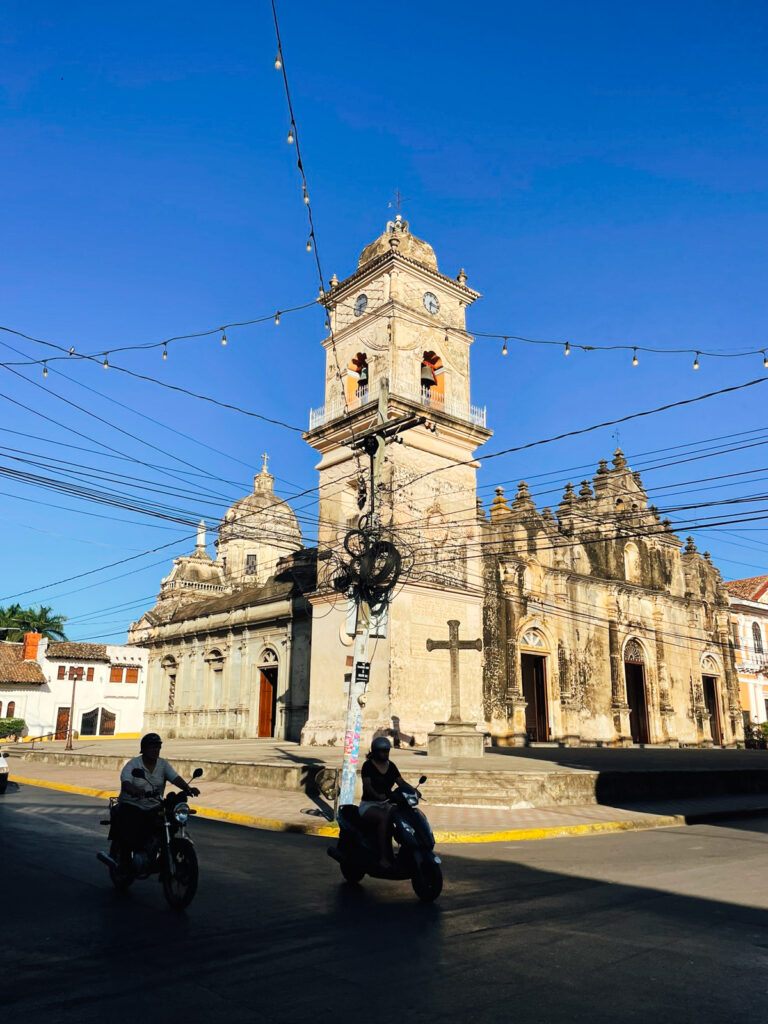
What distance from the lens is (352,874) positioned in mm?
7262

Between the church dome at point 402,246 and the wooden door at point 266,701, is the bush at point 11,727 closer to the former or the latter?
the wooden door at point 266,701

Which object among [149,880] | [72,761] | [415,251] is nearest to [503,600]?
[415,251]

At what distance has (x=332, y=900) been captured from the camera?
6531mm

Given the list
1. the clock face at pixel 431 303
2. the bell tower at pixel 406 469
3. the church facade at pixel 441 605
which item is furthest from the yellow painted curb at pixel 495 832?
the clock face at pixel 431 303

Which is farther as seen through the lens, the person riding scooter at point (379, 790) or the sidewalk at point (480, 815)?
the sidewalk at point (480, 815)

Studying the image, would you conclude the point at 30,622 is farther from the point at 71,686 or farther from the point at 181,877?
the point at 181,877

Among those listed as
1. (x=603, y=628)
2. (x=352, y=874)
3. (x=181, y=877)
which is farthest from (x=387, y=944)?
(x=603, y=628)

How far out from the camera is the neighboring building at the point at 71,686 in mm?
45500

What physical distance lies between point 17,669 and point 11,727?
4.28 m

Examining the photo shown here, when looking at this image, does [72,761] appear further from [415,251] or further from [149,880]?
[415,251]

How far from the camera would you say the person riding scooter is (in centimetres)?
689

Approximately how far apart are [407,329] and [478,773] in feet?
54.3

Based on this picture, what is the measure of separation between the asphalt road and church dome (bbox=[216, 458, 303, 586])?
4099cm

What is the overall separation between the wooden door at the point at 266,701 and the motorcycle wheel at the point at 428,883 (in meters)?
27.0
